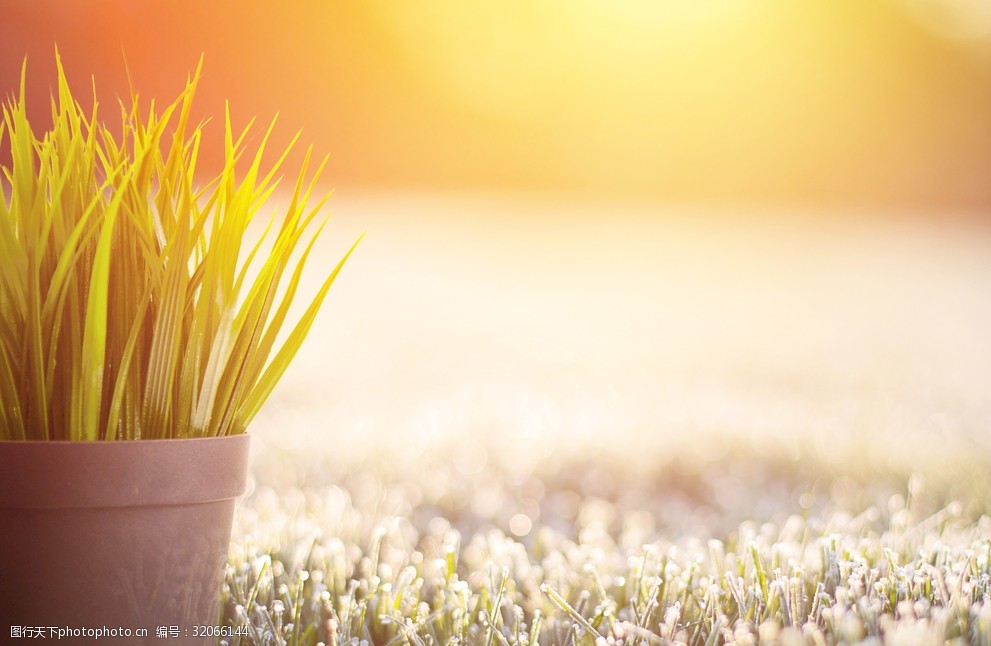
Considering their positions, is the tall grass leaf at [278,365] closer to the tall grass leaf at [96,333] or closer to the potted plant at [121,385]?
the potted plant at [121,385]

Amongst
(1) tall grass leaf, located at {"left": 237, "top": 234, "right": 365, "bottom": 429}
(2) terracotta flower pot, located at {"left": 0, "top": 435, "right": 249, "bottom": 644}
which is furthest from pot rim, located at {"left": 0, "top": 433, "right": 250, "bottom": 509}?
(1) tall grass leaf, located at {"left": 237, "top": 234, "right": 365, "bottom": 429}

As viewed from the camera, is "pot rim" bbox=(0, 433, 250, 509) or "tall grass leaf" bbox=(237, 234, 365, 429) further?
"tall grass leaf" bbox=(237, 234, 365, 429)

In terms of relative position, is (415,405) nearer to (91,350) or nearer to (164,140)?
(164,140)

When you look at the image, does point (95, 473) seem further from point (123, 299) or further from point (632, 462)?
point (632, 462)

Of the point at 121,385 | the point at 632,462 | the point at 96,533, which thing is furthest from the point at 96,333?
the point at 632,462

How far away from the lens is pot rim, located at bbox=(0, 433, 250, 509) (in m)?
0.93

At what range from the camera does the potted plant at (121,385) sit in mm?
942

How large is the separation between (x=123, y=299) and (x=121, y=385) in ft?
0.32

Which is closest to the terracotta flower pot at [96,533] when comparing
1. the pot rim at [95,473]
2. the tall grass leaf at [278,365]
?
the pot rim at [95,473]

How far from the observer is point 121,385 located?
3.19ft

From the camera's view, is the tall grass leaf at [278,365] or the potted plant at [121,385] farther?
the tall grass leaf at [278,365]

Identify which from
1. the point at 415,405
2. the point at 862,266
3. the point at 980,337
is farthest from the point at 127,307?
the point at 862,266

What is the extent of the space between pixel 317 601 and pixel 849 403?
2.44m

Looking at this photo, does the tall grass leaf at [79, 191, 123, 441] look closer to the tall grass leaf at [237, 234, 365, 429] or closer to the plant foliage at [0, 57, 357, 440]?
the plant foliage at [0, 57, 357, 440]
